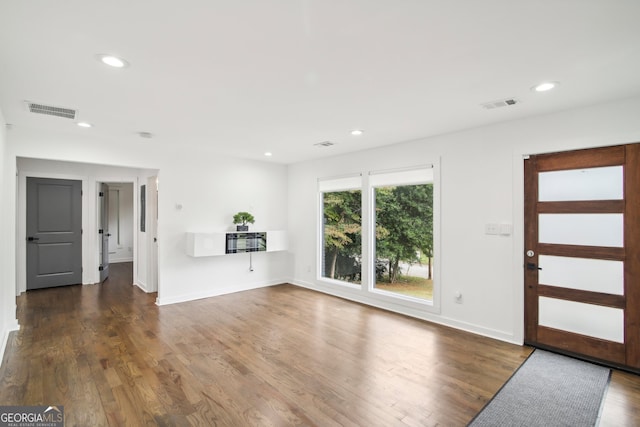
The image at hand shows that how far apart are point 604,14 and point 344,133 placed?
2.73 metres

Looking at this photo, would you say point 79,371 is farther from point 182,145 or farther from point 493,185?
point 493,185

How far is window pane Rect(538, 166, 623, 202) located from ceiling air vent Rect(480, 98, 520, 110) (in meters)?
0.94

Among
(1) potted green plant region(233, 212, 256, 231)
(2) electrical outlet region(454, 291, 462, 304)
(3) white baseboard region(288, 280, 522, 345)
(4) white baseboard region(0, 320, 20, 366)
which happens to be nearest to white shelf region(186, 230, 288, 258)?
(1) potted green plant region(233, 212, 256, 231)

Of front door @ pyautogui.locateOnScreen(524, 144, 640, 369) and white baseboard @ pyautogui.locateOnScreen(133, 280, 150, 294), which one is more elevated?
front door @ pyautogui.locateOnScreen(524, 144, 640, 369)

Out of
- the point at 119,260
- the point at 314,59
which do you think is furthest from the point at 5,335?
the point at 119,260

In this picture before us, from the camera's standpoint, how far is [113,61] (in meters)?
2.22

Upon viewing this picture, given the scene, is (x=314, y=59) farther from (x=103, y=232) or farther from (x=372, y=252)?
(x=103, y=232)

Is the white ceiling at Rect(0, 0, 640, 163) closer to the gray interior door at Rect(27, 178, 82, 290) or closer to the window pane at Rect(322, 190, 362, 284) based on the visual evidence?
the window pane at Rect(322, 190, 362, 284)

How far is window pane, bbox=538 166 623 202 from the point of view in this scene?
3.01 m

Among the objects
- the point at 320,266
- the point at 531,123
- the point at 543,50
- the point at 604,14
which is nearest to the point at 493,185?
the point at 531,123

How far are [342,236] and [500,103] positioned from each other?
3479mm

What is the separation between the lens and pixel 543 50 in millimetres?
2055

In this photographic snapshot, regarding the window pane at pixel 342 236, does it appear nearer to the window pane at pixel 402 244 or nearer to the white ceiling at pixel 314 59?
the window pane at pixel 402 244

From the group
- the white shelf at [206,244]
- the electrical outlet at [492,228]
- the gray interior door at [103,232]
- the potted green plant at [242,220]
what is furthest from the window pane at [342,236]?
the gray interior door at [103,232]
